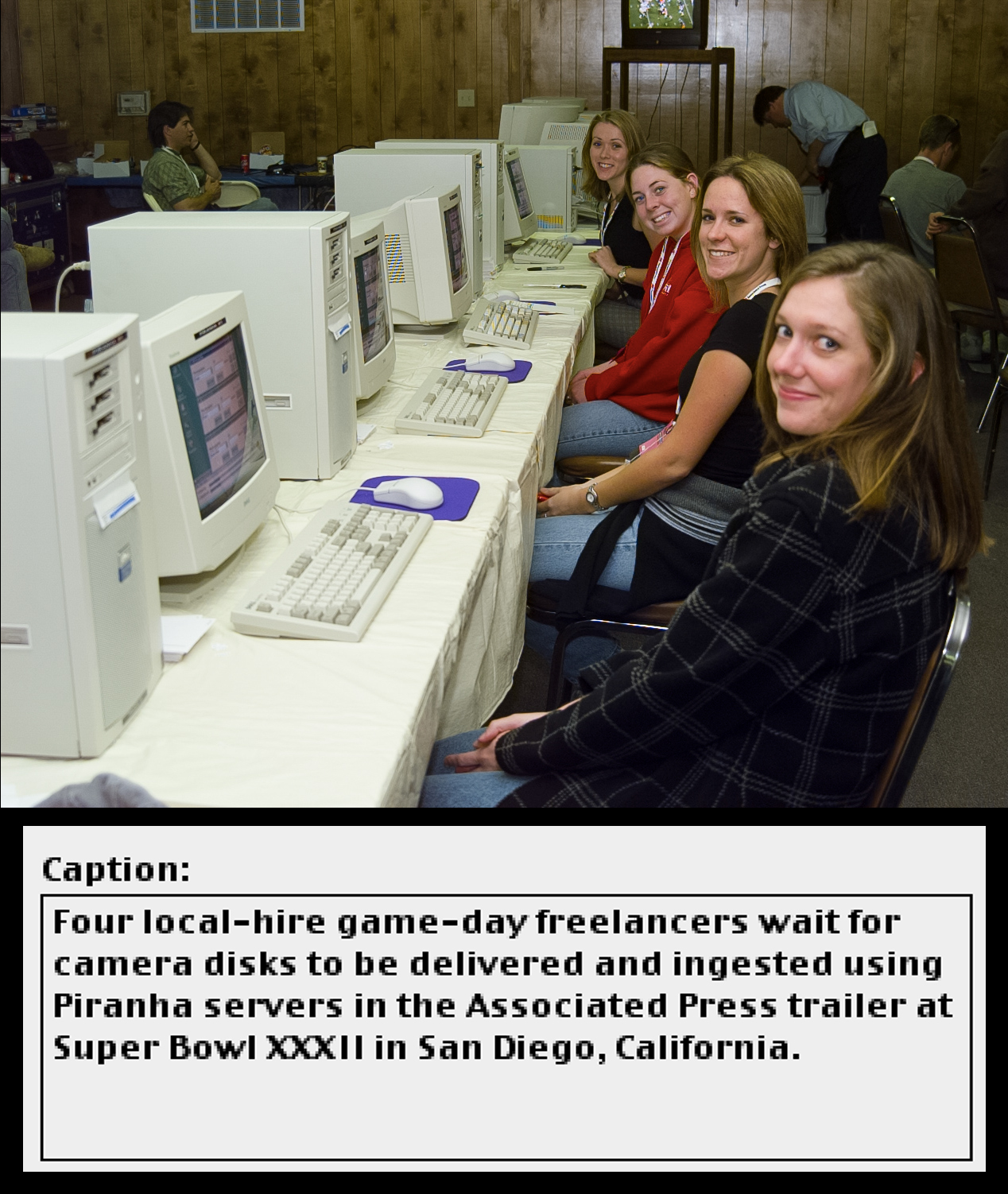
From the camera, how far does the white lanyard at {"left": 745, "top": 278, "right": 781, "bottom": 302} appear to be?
2.08m

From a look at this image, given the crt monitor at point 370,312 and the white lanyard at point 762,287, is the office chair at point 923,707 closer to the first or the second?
the white lanyard at point 762,287

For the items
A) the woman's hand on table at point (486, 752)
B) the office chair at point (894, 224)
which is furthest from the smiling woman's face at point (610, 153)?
the woman's hand on table at point (486, 752)

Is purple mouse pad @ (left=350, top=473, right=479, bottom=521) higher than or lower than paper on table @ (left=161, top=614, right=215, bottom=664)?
higher

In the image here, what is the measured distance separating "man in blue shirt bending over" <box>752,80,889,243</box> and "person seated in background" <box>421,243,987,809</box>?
17.2 feet

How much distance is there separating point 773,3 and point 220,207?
3490mm

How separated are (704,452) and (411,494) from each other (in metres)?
0.58

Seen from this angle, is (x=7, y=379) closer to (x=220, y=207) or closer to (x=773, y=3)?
(x=220, y=207)

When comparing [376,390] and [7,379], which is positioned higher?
[7,379]

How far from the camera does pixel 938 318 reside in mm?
1260

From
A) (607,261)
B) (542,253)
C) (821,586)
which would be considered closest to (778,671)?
(821,586)

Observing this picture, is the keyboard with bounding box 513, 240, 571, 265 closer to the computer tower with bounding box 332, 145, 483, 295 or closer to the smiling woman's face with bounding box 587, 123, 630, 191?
the smiling woman's face with bounding box 587, 123, 630, 191

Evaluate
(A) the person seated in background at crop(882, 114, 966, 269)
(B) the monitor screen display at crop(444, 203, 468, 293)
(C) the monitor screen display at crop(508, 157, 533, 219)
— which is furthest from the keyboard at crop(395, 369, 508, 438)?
(A) the person seated in background at crop(882, 114, 966, 269)

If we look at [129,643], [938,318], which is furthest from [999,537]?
[129,643]

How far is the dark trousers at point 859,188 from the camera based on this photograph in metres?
6.32
